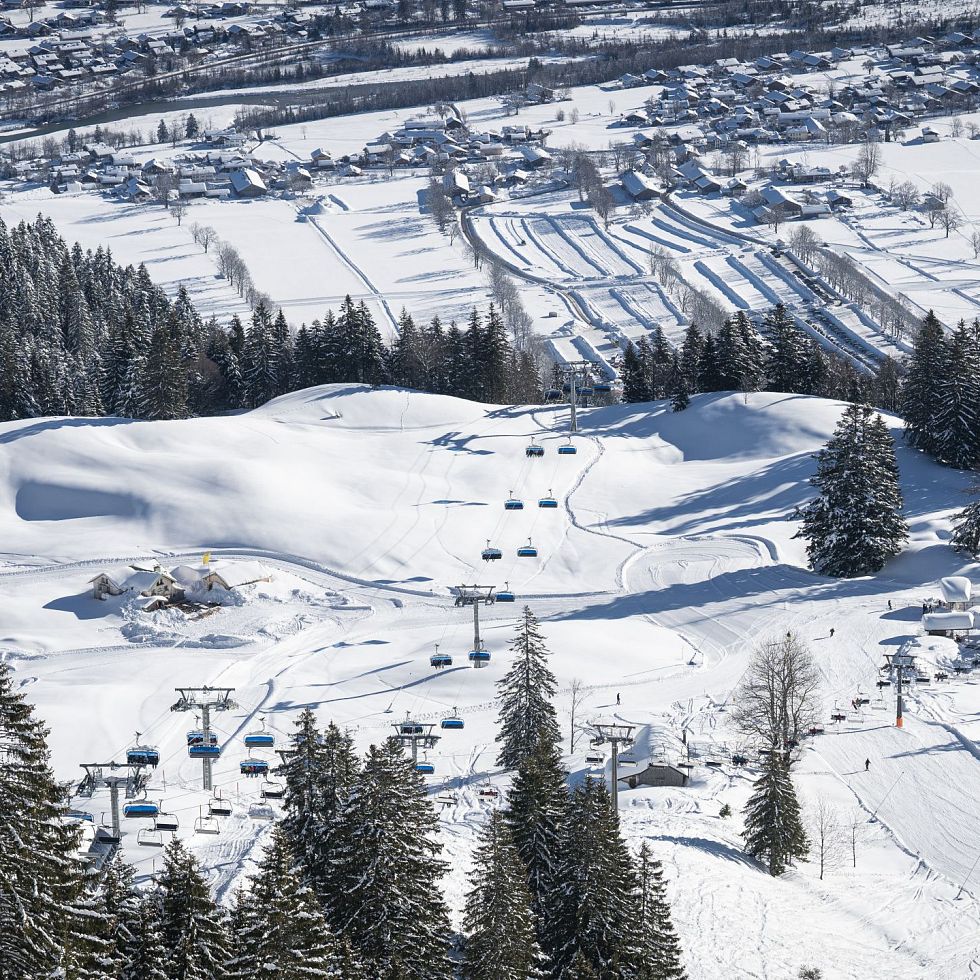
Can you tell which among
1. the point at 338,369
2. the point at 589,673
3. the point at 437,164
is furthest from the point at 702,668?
the point at 437,164

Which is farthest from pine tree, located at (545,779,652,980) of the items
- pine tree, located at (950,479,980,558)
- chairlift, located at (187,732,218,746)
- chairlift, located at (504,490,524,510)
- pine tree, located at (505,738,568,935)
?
chairlift, located at (504,490,524,510)

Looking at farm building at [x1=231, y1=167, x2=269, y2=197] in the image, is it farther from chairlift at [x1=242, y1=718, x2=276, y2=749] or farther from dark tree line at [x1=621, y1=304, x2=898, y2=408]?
chairlift at [x1=242, y1=718, x2=276, y2=749]

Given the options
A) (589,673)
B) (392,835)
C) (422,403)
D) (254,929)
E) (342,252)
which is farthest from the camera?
(342,252)

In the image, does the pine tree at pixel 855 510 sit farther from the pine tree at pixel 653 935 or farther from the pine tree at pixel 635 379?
the pine tree at pixel 653 935

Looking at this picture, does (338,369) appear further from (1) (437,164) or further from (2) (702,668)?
(1) (437,164)

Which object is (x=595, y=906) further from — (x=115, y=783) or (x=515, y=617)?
(x=515, y=617)

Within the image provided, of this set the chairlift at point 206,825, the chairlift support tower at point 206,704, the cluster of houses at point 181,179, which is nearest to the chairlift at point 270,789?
the chairlift support tower at point 206,704
